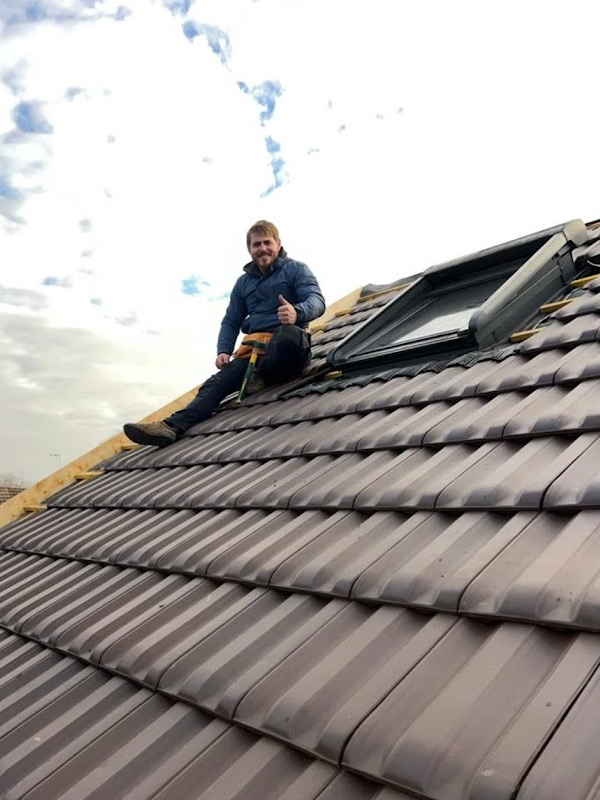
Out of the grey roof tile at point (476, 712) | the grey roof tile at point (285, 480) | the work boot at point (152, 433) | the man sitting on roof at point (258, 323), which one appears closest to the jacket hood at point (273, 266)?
the man sitting on roof at point (258, 323)

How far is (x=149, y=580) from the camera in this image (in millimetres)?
2434

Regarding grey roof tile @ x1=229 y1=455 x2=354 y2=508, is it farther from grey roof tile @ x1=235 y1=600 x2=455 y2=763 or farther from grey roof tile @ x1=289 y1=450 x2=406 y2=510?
grey roof tile @ x1=235 y1=600 x2=455 y2=763

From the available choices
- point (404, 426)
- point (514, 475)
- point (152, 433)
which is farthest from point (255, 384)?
point (514, 475)

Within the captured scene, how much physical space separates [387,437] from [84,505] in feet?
7.60

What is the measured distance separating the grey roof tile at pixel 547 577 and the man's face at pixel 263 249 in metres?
3.22

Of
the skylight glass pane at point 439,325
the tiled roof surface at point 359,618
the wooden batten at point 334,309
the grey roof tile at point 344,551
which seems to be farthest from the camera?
the wooden batten at point 334,309

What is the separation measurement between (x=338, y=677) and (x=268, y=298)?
3.39 metres

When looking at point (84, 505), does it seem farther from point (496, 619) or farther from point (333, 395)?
point (496, 619)

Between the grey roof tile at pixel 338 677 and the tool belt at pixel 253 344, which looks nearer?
the grey roof tile at pixel 338 677

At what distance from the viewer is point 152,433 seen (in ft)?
14.2

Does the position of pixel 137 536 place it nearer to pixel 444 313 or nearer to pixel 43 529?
pixel 43 529

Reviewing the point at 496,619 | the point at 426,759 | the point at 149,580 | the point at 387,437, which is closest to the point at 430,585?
the point at 496,619

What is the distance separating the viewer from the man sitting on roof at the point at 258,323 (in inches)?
168

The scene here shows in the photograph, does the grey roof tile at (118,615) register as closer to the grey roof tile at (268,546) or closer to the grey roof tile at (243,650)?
the grey roof tile at (268,546)
